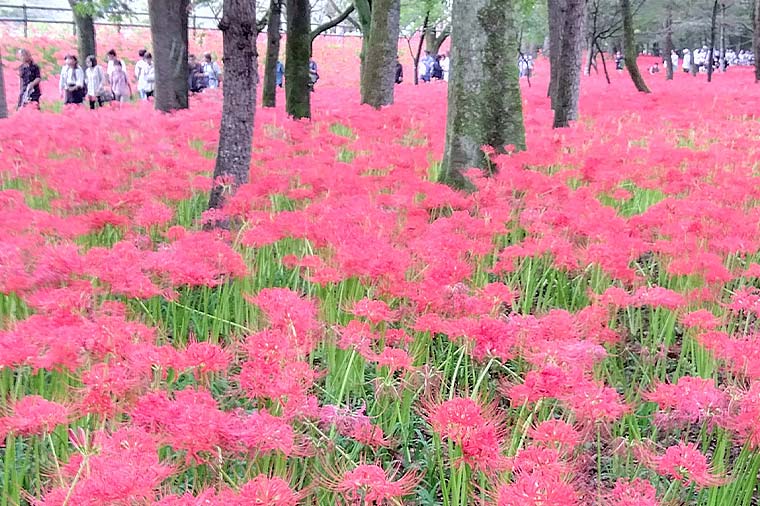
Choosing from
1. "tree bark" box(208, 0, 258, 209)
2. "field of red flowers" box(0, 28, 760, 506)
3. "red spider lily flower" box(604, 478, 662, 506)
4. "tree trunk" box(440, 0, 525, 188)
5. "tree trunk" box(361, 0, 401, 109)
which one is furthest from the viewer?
"tree trunk" box(361, 0, 401, 109)

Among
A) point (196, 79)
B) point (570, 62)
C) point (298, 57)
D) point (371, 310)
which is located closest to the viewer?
point (371, 310)

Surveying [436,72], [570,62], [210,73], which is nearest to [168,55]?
[570,62]

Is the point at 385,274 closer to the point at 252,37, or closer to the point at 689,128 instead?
the point at 252,37

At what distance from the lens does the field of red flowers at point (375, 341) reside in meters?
1.86

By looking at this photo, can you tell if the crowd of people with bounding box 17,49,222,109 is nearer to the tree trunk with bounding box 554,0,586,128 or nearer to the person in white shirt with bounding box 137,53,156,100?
the person in white shirt with bounding box 137,53,156,100

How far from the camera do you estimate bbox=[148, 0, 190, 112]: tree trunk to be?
11.0 meters

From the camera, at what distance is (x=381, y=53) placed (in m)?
11.3

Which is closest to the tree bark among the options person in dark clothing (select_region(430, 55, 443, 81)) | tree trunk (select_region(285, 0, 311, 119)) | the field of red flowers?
the field of red flowers

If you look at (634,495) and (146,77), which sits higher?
(146,77)

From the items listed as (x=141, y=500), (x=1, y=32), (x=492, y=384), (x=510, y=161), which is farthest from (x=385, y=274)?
(x=1, y=32)

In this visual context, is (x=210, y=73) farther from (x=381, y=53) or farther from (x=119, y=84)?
(x=381, y=53)

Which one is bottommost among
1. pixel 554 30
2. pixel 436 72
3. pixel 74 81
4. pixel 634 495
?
pixel 634 495

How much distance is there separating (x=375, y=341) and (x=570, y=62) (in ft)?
24.7

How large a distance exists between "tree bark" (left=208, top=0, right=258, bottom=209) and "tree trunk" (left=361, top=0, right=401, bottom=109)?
6.51 m
